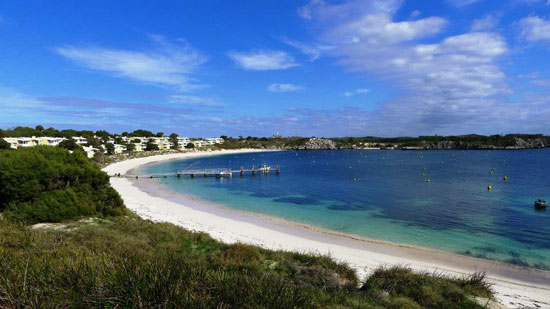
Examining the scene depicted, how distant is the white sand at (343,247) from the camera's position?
13.2 metres

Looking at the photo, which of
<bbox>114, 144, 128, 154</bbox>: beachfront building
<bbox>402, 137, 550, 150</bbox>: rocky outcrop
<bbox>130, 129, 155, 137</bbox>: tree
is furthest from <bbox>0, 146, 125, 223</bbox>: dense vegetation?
<bbox>402, 137, 550, 150</bbox>: rocky outcrop

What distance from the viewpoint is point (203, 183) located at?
4875cm

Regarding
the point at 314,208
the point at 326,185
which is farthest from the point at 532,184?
the point at 314,208

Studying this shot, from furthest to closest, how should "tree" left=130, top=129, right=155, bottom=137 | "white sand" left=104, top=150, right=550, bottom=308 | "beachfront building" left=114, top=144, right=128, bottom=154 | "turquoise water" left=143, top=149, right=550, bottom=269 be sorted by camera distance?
"tree" left=130, top=129, right=155, bottom=137, "beachfront building" left=114, top=144, right=128, bottom=154, "turquoise water" left=143, top=149, right=550, bottom=269, "white sand" left=104, top=150, right=550, bottom=308

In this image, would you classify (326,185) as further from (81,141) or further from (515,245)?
(81,141)

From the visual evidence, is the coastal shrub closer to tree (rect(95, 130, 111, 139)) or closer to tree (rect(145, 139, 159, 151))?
tree (rect(145, 139, 159, 151))

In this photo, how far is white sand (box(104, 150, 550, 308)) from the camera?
13.2 meters

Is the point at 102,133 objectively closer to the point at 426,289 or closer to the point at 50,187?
the point at 50,187

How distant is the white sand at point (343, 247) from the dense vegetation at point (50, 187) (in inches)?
197

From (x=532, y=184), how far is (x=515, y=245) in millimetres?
34868

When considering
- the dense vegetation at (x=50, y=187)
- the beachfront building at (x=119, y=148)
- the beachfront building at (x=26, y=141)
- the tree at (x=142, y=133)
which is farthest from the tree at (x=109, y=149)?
the dense vegetation at (x=50, y=187)

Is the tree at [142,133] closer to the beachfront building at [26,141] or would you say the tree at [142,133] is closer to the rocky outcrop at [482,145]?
the beachfront building at [26,141]

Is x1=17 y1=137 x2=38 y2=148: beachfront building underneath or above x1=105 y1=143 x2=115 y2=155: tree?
above

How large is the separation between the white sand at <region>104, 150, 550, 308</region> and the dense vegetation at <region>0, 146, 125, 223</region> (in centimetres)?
501
